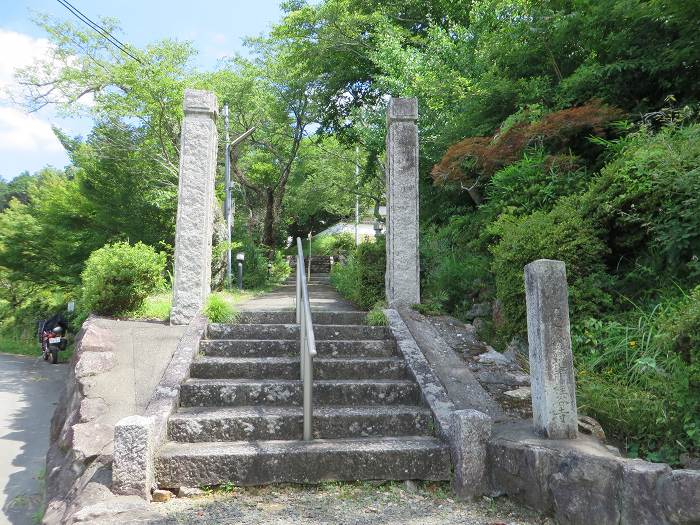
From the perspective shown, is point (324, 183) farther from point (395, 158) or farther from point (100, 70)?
point (395, 158)

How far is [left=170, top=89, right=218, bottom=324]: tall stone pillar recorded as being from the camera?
17.8 feet

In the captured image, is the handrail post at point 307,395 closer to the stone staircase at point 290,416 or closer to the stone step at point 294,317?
the stone staircase at point 290,416

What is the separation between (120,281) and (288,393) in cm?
278

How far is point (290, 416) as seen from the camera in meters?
3.83

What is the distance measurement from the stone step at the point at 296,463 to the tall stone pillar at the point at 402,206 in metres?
2.54

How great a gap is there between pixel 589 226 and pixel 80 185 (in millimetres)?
15402

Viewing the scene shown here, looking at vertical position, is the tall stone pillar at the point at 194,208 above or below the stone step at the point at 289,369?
above

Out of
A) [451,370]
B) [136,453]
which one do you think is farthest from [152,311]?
[451,370]

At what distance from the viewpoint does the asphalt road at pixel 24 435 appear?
198 inches

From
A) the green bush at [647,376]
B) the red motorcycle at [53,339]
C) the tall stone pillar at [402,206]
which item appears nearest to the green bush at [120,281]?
the tall stone pillar at [402,206]

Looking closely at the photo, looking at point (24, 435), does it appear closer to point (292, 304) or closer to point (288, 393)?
point (292, 304)

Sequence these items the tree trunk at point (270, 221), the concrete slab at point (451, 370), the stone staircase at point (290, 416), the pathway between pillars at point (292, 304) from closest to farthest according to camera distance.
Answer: the stone staircase at point (290, 416) → the concrete slab at point (451, 370) → the pathway between pillars at point (292, 304) → the tree trunk at point (270, 221)

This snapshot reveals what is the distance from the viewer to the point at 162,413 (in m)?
3.69

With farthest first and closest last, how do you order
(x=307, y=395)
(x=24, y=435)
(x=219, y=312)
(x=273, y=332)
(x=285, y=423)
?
(x=24, y=435) → (x=219, y=312) → (x=273, y=332) → (x=285, y=423) → (x=307, y=395)
